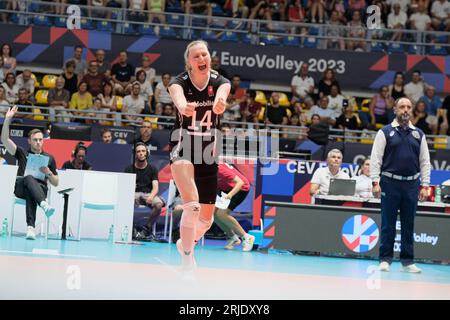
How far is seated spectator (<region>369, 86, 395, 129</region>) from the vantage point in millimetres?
19688

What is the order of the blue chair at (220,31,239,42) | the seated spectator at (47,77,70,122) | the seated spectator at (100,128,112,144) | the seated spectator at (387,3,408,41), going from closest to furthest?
the seated spectator at (100,128,112,144)
the seated spectator at (47,77,70,122)
the blue chair at (220,31,239,42)
the seated spectator at (387,3,408,41)

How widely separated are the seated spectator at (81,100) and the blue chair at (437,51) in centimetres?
825

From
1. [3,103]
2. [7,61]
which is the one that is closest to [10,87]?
[7,61]

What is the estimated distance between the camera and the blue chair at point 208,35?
65.2ft

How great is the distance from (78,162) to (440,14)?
11.4 m

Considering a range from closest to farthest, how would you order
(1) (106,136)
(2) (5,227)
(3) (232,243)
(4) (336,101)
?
1. (2) (5,227)
2. (3) (232,243)
3. (1) (106,136)
4. (4) (336,101)

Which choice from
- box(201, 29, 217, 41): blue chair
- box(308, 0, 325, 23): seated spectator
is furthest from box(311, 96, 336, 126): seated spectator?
box(201, 29, 217, 41): blue chair

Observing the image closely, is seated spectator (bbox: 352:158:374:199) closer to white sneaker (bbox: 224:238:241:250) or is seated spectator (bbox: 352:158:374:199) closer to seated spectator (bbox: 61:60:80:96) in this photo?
white sneaker (bbox: 224:238:241:250)

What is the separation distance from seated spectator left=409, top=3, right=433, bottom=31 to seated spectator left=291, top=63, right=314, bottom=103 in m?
3.29

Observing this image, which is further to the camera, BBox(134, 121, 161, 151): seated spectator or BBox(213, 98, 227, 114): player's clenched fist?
BBox(134, 121, 161, 151): seated spectator

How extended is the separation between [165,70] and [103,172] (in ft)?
23.2

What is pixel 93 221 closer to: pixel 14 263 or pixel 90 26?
pixel 14 263

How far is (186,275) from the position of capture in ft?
25.5

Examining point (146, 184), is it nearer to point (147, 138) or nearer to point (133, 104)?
point (147, 138)
